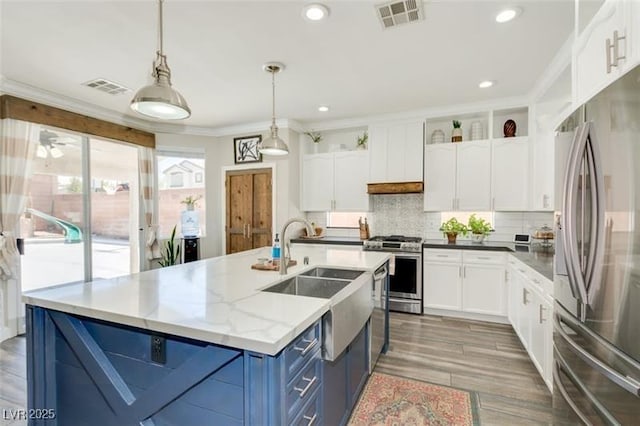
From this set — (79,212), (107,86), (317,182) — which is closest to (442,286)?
(317,182)

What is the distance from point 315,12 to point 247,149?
126 inches

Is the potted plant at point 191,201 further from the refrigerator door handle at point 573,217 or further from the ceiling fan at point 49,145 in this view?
the refrigerator door handle at point 573,217

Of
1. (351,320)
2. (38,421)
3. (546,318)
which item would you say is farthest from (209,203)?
(546,318)

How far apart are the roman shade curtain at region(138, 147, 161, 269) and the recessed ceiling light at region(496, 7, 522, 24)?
473 cm

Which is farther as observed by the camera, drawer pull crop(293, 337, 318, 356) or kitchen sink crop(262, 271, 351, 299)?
kitchen sink crop(262, 271, 351, 299)

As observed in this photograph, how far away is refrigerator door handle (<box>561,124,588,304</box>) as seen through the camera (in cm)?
130

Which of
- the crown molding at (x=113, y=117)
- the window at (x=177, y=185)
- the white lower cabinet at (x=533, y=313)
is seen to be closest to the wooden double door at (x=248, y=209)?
the window at (x=177, y=185)

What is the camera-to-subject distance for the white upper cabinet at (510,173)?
3.81 m

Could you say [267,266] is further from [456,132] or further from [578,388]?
[456,132]

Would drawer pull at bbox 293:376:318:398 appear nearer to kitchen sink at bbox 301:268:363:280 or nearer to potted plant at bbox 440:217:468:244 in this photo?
kitchen sink at bbox 301:268:363:280

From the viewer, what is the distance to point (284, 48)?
8.74 ft

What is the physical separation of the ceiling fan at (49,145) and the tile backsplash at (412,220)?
401 cm

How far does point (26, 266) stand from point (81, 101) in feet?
6.88

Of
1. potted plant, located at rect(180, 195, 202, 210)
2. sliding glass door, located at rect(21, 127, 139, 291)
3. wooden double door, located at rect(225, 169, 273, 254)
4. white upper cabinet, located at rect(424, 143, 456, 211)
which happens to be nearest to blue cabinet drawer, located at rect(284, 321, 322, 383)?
white upper cabinet, located at rect(424, 143, 456, 211)
